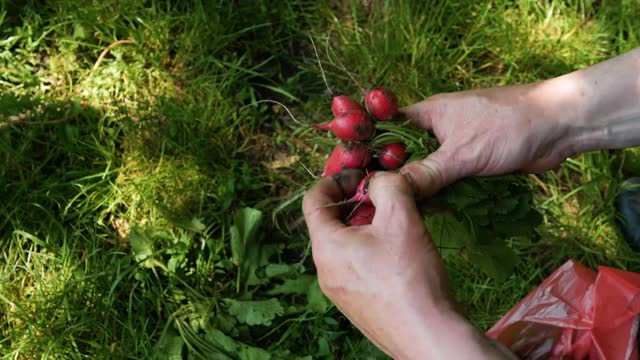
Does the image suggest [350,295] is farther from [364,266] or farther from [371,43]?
[371,43]

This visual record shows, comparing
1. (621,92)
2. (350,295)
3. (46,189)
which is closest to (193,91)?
(46,189)

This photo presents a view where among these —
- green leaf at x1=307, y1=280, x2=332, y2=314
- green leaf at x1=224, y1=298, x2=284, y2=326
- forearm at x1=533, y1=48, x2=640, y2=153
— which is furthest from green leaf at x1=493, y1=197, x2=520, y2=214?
green leaf at x1=224, y1=298, x2=284, y2=326

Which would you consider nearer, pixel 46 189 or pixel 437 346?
pixel 437 346

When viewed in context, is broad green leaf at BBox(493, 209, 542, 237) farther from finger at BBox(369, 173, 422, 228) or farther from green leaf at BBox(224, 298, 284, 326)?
green leaf at BBox(224, 298, 284, 326)

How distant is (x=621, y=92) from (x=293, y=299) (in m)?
1.48

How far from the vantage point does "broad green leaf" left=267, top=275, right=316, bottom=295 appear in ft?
7.95

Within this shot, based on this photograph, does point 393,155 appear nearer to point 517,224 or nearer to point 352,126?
point 352,126

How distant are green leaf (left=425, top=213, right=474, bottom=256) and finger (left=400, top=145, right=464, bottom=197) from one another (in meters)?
0.13


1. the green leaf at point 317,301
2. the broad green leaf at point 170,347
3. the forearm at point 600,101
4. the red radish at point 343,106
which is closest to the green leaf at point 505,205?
the forearm at point 600,101

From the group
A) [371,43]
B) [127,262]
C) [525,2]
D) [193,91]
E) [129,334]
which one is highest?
[525,2]

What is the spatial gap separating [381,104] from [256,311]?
101 cm

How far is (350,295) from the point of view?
146 cm

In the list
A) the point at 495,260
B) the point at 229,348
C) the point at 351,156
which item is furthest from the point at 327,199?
the point at 229,348

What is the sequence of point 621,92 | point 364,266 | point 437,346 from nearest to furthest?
point 437,346, point 364,266, point 621,92
